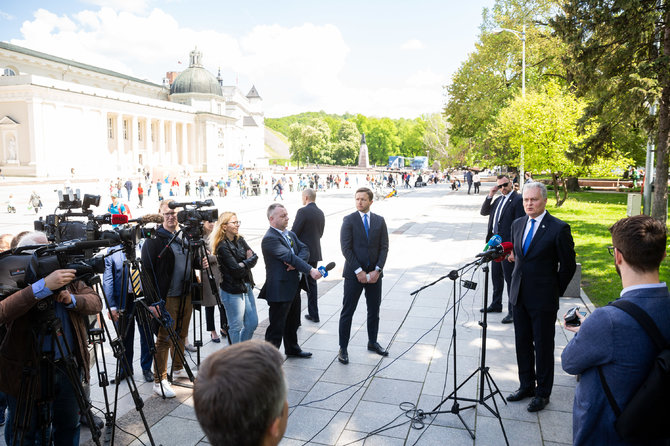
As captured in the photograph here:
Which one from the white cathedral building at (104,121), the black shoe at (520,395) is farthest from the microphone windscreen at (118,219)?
the white cathedral building at (104,121)

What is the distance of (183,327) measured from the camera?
5648 millimetres

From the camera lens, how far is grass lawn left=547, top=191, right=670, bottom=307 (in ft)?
31.2

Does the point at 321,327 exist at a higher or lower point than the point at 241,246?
lower

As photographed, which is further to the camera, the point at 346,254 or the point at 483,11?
the point at 483,11

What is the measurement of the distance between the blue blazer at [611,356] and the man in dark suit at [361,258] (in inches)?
138

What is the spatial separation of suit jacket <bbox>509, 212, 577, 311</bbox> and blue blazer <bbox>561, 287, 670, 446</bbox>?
2237mm

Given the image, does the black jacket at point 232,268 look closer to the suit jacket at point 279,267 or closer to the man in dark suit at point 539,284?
the suit jacket at point 279,267

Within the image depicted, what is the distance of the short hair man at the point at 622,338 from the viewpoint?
238 cm

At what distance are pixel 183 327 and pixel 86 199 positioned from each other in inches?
81.3

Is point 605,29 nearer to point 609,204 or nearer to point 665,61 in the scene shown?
point 665,61

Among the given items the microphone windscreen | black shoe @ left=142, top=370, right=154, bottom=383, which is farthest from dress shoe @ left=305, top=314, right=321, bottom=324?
the microphone windscreen

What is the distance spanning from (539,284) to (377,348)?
242 centimetres

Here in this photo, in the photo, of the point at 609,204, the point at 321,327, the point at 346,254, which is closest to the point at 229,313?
the point at 346,254

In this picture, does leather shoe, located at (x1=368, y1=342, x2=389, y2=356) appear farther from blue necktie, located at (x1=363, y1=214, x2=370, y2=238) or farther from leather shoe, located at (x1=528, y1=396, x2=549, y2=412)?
leather shoe, located at (x1=528, y1=396, x2=549, y2=412)
